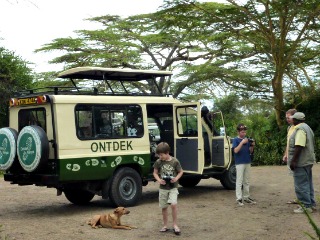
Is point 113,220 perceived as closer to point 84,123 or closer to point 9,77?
point 84,123

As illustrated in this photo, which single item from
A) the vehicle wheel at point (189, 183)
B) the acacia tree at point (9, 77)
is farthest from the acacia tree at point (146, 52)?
the vehicle wheel at point (189, 183)

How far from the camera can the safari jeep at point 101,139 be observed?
9.81 m

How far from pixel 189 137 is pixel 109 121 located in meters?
1.85

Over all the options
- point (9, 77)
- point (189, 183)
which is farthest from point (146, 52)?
point (189, 183)

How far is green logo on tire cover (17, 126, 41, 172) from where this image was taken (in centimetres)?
954

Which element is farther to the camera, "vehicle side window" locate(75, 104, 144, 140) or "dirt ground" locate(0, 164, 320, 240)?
"vehicle side window" locate(75, 104, 144, 140)

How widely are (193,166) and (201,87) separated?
1132 inches

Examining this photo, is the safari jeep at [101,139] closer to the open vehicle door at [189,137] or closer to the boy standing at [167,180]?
the open vehicle door at [189,137]

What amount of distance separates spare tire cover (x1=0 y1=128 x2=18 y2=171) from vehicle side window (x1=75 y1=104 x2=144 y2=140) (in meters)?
1.15

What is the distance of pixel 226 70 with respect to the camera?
115 feet

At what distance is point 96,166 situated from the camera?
10.2 m

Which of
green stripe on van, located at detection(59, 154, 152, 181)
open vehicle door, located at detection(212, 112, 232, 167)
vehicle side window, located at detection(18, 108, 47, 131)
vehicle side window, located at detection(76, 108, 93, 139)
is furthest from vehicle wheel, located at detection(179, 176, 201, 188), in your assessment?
vehicle side window, located at detection(18, 108, 47, 131)

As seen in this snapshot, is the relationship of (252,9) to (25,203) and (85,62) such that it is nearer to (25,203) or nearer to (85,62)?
(25,203)

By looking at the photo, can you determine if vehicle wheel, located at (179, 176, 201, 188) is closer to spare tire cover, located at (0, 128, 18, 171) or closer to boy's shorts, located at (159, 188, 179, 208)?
spare tire cover, located at (0, 128, 18, 171)
